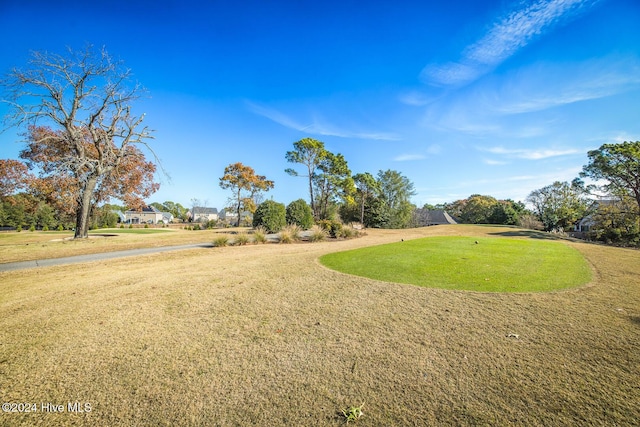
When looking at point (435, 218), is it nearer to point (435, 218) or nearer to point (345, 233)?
point (435, 218)

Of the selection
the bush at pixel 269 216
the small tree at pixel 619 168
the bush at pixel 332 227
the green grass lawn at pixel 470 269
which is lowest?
the green grass lawn at pixel 470 269

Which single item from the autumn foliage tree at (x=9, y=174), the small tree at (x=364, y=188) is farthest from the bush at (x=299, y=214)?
the autumn foliage tree at (x=9, y=174)

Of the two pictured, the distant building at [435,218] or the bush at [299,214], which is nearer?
the bush at [299,214]

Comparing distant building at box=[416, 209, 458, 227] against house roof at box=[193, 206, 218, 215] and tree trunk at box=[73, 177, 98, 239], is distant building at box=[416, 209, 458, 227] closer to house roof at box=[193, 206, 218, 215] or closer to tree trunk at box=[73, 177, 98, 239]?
tree trunk at box=[73, 177, 98, 239]

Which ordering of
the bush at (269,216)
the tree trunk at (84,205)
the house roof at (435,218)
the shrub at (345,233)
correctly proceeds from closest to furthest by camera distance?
the tree trunk at (84,205)
the bush at (269,216)
the shrub at (345,233)
the house roof at (435,218)

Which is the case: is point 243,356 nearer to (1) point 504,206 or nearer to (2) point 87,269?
(2) point 87,269

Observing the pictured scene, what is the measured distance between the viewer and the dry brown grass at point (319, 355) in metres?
2.12

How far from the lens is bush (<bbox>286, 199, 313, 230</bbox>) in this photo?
18.9 meters

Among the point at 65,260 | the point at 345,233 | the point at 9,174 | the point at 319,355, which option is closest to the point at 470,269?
the point at 319,355

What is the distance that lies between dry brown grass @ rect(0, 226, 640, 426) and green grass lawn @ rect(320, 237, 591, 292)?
58cm

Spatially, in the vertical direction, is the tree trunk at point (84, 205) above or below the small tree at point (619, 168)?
below

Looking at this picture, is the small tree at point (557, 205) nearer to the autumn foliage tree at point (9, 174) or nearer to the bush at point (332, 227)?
the bush at point (332, 227)

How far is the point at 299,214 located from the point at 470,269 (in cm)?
1349

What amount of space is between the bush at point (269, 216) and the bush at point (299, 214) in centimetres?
134
